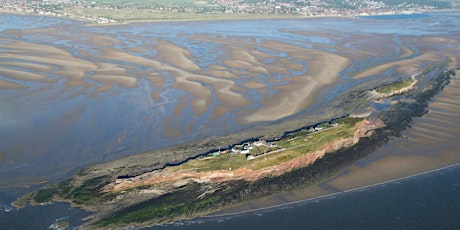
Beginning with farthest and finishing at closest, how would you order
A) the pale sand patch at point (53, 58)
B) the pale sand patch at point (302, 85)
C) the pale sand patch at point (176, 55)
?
the pale sand patch at point (176, 55)
the pale sand patch at point (53, 58)
the pale sand patch at point (302, 85)

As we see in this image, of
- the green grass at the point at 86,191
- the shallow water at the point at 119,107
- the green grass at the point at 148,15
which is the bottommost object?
the green grass at the point at 86,191

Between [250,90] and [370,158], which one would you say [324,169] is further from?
[250,90]

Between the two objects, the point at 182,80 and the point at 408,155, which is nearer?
the point at 408,155

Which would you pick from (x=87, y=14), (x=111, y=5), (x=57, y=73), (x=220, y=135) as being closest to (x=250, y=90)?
(x=220, y=135)

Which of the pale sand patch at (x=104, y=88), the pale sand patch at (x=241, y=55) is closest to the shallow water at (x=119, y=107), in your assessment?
the pale sand patch at (x=104, y=88)

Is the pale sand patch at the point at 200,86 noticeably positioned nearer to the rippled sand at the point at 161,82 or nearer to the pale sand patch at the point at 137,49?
the rippled sand at the point at 161,82

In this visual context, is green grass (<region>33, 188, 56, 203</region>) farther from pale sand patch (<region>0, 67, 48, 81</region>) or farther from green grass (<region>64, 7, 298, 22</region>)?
green grass (<region>64, 7, 298, 22</region>)
